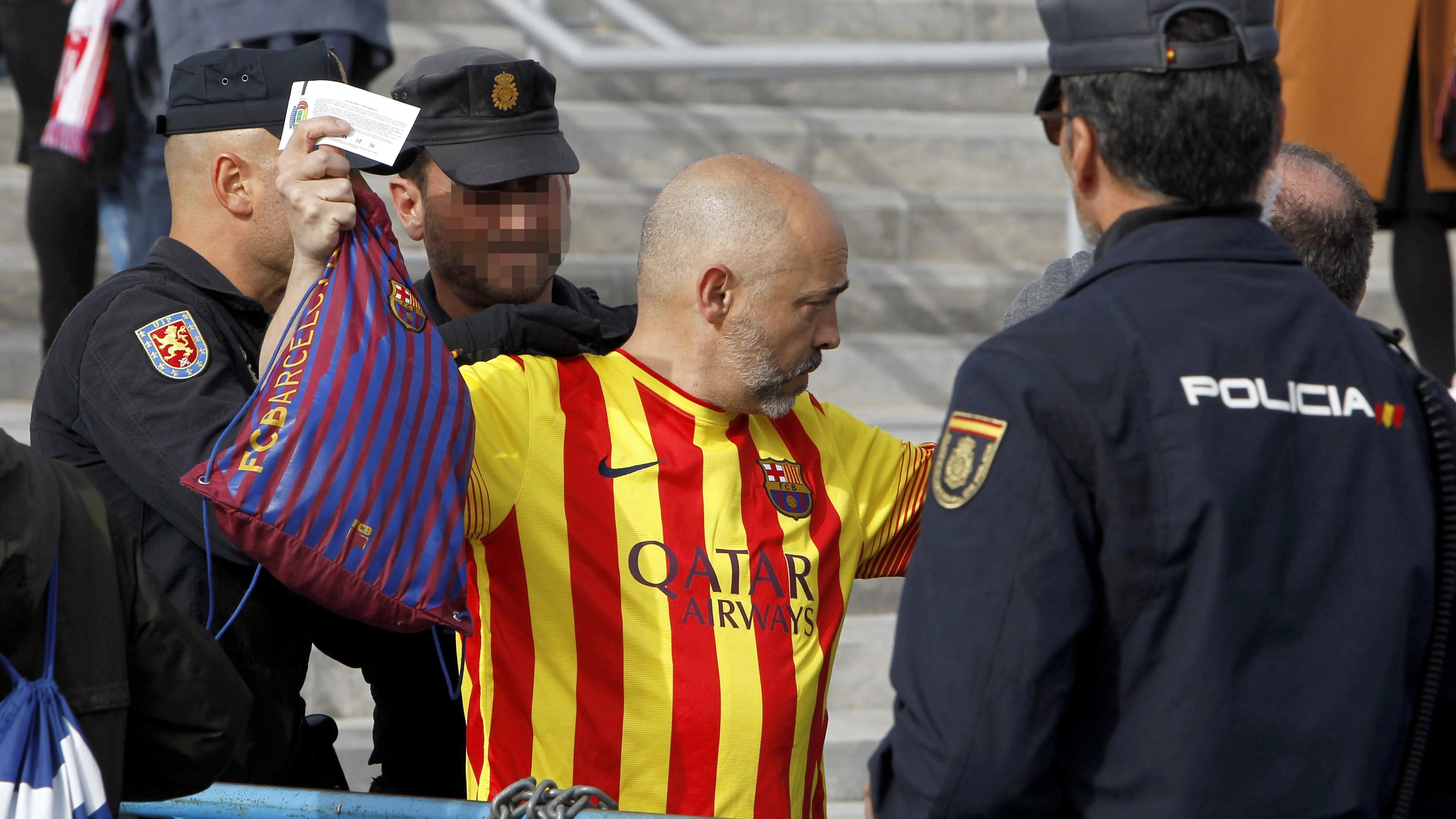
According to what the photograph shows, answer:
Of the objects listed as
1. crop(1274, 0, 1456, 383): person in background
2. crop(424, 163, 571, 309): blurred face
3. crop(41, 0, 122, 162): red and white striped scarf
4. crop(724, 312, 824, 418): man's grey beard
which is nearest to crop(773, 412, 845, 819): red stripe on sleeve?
crop(724, 312, 824, 418): man's grey beard

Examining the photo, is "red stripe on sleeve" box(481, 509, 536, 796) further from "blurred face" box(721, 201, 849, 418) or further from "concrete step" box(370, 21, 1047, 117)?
"concrete step" box(370, 21, 1047, 117)

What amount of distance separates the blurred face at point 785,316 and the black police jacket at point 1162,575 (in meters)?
0.80

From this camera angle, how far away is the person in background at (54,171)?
14.9 ft

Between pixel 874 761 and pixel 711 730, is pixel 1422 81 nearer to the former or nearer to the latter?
pixel 711 730

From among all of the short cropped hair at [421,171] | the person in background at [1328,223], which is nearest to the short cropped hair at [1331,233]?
the person in background at [1328,223]

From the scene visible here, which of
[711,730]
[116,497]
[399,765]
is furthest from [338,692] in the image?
[711,730]

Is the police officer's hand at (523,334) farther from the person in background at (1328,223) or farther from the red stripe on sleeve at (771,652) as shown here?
the person in background at (1328,223)

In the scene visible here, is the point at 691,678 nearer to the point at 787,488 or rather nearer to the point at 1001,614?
the point at 787,488

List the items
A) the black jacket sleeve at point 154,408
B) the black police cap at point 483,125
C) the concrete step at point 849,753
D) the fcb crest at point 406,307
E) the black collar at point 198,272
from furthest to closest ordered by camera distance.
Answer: the concrete step at point 849,753
the black police cap at point 483,125
the black collar at point 198,272
the black jacket sleeve at point 154,408
the fcb crest at point 406,307

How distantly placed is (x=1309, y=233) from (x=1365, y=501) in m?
0.92

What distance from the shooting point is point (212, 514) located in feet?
6.98

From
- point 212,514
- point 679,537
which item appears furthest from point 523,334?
point 212,514

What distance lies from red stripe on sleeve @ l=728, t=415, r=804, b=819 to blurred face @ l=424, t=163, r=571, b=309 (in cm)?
69

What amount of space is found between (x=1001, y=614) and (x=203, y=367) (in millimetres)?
1326
